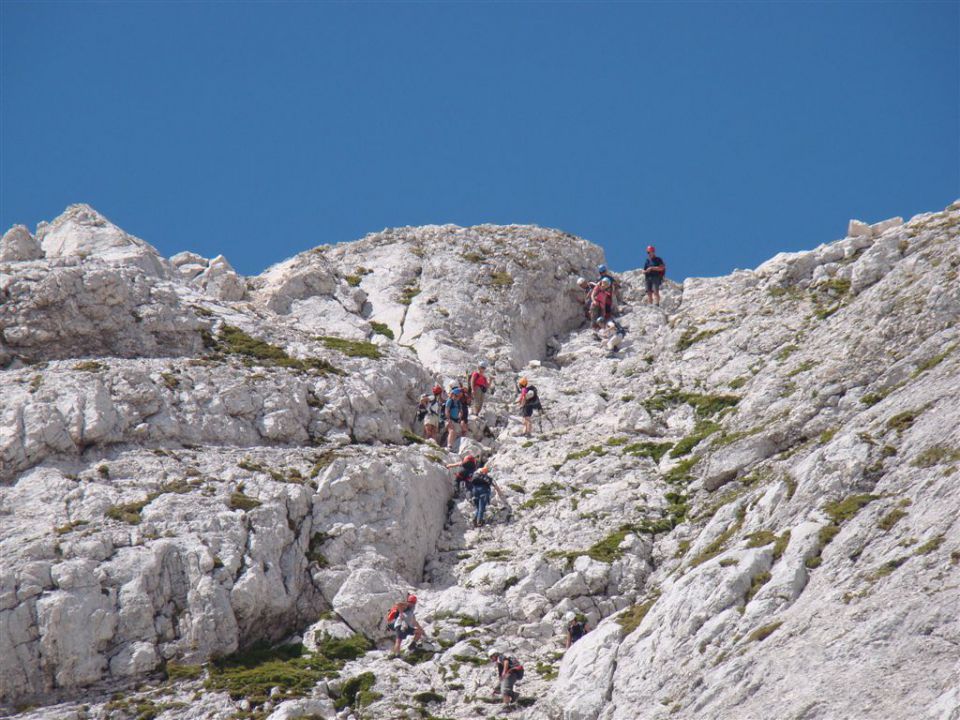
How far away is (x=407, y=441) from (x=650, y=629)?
14997 millimetres

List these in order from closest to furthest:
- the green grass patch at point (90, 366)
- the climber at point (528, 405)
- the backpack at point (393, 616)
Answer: the backpack at point (393, 616), the green grass patch at point (90, 366), the climber at point (528, 405)

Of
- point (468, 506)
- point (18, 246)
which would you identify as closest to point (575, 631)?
point (468, 506)

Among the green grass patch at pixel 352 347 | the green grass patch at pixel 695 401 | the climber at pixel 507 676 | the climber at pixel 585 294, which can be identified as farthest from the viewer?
the climber at pixel 585 294

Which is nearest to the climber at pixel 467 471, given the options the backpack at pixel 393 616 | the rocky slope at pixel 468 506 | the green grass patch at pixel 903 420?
the rocky slope at pixel 468 506

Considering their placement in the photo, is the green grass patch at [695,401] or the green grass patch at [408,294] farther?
the green grass patch at [408,294]

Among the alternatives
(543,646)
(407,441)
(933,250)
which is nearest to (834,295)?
(933,250)

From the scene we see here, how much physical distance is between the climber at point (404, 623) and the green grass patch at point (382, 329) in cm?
2006

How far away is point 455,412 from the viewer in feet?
145

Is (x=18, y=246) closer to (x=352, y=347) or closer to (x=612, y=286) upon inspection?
(x=352, y=347)

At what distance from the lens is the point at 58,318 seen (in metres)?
42.6

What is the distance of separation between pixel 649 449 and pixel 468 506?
243 inches

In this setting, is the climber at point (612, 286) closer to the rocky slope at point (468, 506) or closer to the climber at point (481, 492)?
the rocky slope at point (468, 506)

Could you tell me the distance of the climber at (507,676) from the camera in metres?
30.4

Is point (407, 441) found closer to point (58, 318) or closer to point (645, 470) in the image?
point (645, 470)
